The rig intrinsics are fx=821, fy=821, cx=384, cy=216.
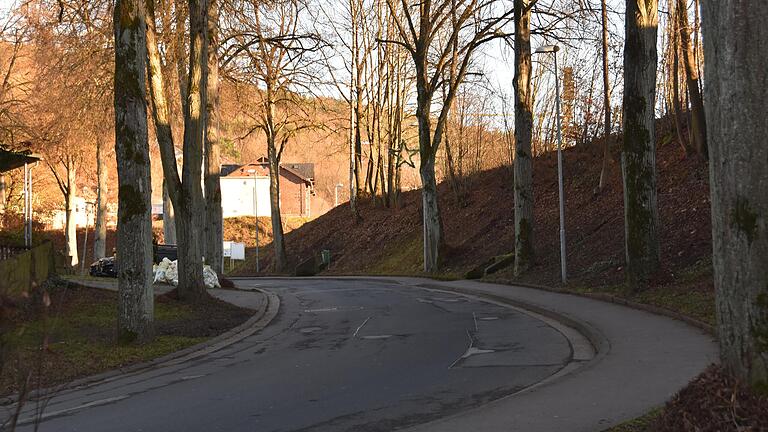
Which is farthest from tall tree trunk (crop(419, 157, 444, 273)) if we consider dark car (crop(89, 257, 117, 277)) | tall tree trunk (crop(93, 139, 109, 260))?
tall tree trunk (crop(93, 139, 109, 260))

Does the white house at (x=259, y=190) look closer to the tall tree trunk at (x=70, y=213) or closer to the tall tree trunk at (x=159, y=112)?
the tall tree trunk at (x=70, y=213)

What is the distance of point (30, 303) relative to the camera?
55.0 ft

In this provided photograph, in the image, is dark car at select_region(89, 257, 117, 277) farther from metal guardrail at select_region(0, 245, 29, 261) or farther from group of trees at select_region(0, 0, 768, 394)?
metal guardrail at select_region(0, 245, 29, 261)

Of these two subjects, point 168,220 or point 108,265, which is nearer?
point 168,220

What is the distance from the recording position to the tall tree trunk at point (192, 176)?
19.9 metres

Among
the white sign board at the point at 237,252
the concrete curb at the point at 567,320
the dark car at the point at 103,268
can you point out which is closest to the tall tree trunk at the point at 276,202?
the dark car at the point at 103,268

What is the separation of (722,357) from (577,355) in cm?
652

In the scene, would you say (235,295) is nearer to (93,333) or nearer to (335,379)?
(93,333)

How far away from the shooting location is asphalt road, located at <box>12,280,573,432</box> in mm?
8156

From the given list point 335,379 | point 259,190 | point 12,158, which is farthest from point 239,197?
point 335,379

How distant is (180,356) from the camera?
13359 mm

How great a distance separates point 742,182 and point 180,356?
1011 centimetres

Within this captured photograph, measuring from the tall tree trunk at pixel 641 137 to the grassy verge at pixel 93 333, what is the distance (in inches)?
346

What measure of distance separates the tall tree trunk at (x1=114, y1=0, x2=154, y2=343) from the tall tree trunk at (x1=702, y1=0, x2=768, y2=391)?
10.4m
